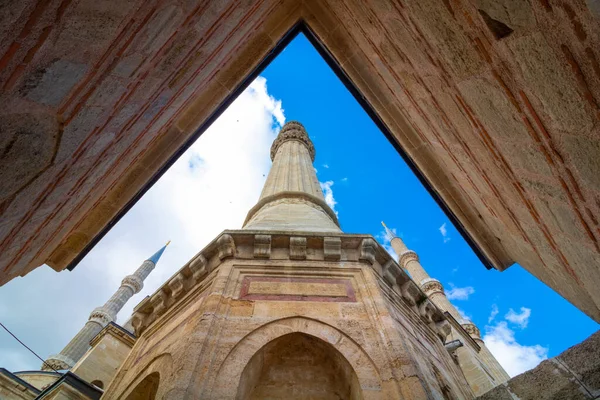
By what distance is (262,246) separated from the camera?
5.14 m

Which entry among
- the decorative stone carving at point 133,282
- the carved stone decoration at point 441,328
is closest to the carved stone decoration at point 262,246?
the carved stone decoration at point 441,328

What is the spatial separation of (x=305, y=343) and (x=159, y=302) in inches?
109

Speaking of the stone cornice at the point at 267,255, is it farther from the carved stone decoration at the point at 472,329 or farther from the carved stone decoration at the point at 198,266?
the carved stone decoration at the point at 472,329

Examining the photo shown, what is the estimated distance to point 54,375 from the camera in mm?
13180

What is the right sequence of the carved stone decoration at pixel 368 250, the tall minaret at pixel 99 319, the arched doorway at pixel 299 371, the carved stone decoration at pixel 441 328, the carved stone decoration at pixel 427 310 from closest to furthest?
the arched doorway at pixel 299 371 < the carved stone decoration at pixel 368 250 < the carved stone decoration at pixel 427 310 < the carved stone decoration at pixel 441 328 < the tall minaret at pixel 99 319

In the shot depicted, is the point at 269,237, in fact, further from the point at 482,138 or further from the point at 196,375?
the point at 482,138

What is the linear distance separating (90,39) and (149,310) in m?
4.98

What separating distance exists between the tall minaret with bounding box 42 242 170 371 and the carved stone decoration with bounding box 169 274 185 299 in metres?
10.4

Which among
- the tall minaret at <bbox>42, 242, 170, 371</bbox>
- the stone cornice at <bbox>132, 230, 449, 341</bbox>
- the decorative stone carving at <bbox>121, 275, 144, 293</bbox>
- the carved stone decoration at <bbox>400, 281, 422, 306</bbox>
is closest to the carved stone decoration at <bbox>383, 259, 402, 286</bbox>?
the stone cornice at <bbox>132, 230, 449, 341</bbox>

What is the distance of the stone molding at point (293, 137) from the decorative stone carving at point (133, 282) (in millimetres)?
18807

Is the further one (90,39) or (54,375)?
(54,375)

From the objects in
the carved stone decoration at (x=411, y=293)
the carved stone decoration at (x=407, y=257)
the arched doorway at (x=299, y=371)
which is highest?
the carved stone decoration at (x=407, y=257)

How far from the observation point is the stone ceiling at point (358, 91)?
4.97ft

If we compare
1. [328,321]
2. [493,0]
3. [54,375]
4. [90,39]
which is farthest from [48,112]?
[54,375]
